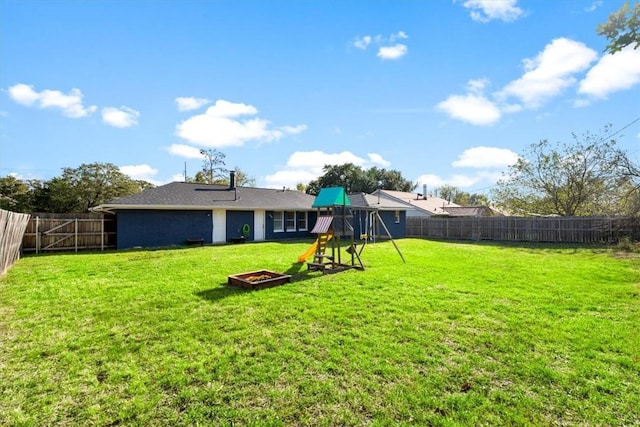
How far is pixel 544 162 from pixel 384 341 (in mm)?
25047

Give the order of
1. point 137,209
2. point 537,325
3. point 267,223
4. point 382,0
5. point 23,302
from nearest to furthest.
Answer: point 537,325 → point 23,302 → point 382,0 → point 137,209 → point 267,223

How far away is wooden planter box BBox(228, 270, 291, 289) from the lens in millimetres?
6426

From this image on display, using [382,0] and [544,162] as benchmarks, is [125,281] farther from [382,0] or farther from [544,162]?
[544,162]

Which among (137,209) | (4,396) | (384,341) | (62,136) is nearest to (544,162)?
(384,341)

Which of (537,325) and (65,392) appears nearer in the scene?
(65,392)

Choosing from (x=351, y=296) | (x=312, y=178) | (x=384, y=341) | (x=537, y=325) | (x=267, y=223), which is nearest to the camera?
(x=384, y=341)

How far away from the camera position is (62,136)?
15.4 m

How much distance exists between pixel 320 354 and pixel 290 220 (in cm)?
1627

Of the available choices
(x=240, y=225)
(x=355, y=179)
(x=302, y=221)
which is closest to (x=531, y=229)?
(x=302, y=221)

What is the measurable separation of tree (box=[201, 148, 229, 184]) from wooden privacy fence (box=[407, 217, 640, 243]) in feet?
70.1

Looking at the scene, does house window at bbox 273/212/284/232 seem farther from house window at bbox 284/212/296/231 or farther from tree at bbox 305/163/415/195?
tree at bbox 305/163/415/195

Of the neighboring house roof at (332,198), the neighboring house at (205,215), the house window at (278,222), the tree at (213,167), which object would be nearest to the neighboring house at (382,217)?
the neighboring house at (205,215)

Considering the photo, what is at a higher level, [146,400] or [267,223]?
[267,223]

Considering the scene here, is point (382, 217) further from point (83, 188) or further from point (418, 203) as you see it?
point (83, 188)
